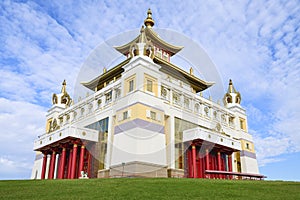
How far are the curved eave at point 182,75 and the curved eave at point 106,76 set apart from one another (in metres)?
4.71

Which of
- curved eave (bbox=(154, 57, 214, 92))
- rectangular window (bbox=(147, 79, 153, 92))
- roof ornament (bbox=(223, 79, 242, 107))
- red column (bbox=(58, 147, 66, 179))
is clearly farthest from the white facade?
roof ornament (bbox=(223, 79, 242, 107))

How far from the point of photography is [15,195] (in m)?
13.3

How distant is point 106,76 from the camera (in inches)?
1610

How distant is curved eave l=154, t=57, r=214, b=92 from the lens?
39062 mm

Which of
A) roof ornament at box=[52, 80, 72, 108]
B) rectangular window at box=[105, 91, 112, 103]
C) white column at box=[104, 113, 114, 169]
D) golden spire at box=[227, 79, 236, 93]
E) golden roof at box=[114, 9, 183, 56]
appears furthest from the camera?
golden spire at box=[227, 79, 236, 93]

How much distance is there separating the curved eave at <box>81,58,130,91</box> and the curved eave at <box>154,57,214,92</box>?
186 inches

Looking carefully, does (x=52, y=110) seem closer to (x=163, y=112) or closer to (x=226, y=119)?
(x=163, y=112)

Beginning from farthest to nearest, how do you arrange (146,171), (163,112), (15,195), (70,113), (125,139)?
(70,113)
(163,112)
(125,139)
(146,171)
(15,195)

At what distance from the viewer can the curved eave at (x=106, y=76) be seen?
126 feet

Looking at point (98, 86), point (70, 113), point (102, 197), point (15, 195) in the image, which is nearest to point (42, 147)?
point (70, 113)

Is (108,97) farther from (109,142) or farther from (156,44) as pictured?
(156,44)

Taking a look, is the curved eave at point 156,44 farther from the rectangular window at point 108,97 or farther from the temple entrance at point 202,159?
the temple entrance at point 202,159

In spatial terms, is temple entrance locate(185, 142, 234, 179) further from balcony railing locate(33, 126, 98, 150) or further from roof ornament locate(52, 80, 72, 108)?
roof ornament locate(52, 80, 72, 108)

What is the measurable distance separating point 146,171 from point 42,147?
17.2m
